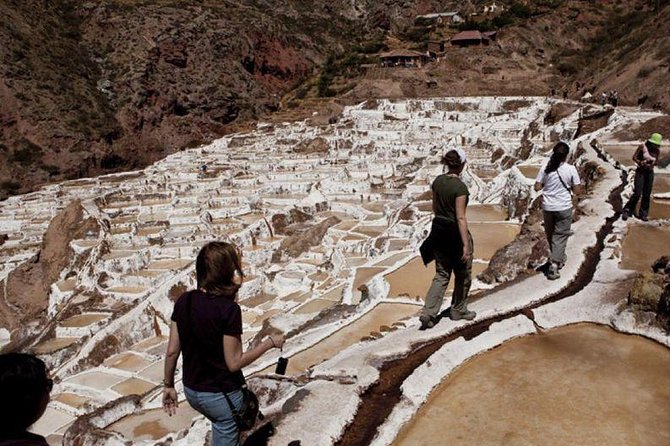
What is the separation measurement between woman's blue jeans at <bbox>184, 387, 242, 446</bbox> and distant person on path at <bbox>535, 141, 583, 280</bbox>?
4320 mm

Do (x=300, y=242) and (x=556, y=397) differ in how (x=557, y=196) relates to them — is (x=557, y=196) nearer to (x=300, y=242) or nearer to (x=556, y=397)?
(x=556, y=397)

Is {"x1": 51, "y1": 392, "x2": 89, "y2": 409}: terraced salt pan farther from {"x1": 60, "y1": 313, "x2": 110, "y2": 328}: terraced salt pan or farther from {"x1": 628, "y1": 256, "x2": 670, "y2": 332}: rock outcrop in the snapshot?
{"x1": 628, "y1": 256, "x2": 670, "y2": 332}: rock outcrop

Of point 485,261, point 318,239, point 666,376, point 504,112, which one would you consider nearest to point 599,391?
point 666,376

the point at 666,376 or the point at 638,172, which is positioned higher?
the point at 638,172

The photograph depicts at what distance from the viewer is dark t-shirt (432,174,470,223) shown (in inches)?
189

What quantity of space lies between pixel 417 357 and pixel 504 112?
1421 inches

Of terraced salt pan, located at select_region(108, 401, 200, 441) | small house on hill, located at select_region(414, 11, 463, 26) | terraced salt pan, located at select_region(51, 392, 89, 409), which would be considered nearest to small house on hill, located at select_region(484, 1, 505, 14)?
small house on hill, located at select_region(414, 11, 463, 26)

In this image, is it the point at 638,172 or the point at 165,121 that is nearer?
the point at 638,172

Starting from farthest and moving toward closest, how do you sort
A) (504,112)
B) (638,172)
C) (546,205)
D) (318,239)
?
(504,112) → (318,239) → (638,172) → (546,205)

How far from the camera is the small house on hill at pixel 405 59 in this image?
2069 inches

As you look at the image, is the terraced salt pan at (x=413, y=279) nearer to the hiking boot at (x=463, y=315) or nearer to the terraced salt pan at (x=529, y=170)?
the hiking boot at (x=463, y=315)

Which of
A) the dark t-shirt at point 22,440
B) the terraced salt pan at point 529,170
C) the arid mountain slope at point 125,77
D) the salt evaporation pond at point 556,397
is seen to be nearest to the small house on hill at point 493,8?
the arid mountain slope at point 125,77

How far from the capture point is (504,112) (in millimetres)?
38500

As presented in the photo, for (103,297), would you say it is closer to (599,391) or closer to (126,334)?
(126,334)
